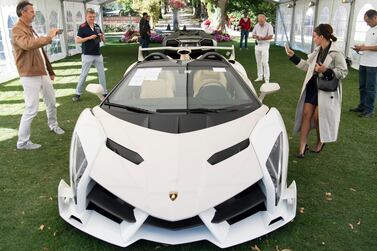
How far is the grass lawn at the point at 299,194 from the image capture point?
9.41 ft

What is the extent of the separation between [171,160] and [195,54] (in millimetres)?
3875

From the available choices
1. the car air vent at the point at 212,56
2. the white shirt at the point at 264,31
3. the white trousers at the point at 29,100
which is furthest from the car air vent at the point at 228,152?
the white shirt at the point at 264,31

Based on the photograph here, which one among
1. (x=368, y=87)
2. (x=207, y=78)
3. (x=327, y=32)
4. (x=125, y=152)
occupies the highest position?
(x=327, y=32)

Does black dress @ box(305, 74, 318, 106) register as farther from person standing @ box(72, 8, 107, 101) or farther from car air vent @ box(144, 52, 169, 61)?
person standing @ box(72, 8, 107, 101)

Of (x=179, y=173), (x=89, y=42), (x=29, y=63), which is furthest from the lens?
(x=89, y=42)

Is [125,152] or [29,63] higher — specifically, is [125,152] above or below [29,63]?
below

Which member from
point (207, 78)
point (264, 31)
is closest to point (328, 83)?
point (207, 78)

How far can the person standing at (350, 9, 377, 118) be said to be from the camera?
6230 millimetres

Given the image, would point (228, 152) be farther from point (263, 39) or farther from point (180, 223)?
point (263, 39)

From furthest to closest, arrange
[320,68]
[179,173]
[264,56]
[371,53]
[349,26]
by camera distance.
Answer: [349,26] → [264,56] → [371,53] → [320,68] → [179,173]

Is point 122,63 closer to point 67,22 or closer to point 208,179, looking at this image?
point 67,22

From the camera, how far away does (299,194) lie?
12.1 feet

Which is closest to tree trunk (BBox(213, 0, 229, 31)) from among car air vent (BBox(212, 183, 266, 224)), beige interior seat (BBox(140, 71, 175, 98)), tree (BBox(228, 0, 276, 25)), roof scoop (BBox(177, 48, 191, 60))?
tree (BBox(228, 0, 276, 25))

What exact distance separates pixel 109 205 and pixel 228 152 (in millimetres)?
943
